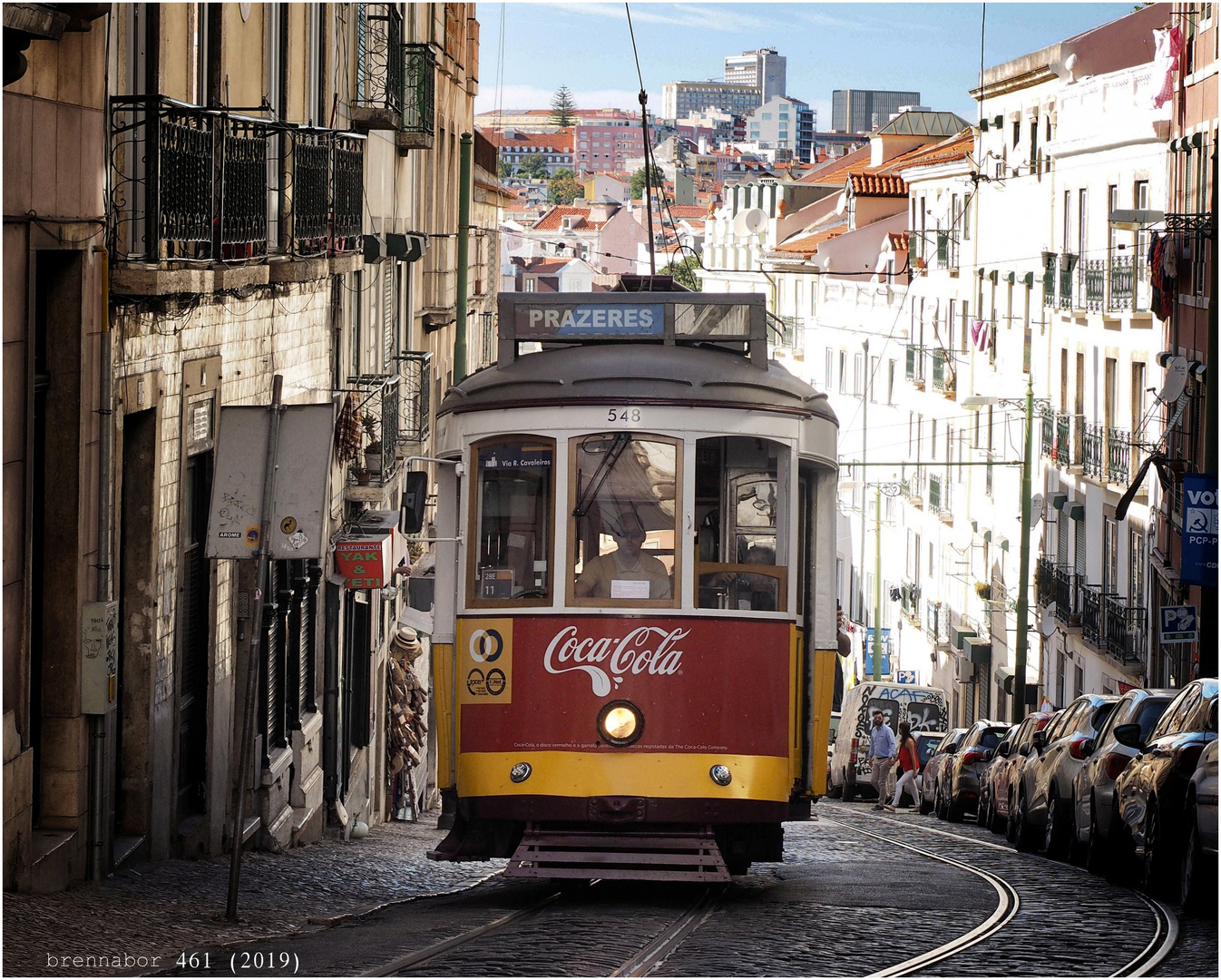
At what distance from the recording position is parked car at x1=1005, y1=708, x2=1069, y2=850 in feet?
64.4

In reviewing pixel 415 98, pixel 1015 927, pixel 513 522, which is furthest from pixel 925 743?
pixel 1015 927

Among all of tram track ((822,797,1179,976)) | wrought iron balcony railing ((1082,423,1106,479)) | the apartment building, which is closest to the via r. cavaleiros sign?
the apartment building

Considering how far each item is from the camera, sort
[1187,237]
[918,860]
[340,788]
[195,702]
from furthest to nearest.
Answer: [1187,237] < [340,788] < [918,860] < [195,702]

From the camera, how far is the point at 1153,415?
39.7 meters

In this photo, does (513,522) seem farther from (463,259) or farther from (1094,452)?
(1094,452)

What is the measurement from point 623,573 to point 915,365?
158 ft

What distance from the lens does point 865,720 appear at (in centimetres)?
4250

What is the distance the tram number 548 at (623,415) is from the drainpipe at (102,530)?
2.99 m

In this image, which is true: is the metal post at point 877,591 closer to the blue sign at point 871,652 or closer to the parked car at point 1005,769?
the blue sign at point 871,652

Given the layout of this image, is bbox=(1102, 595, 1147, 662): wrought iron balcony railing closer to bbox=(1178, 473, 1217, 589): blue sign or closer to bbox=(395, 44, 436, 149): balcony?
bbox=(1178, 473, 1217, 589): blue sign

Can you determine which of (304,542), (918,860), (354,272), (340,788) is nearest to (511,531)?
(304,542)

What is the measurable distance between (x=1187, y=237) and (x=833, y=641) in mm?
24710

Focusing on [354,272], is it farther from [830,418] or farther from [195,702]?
[830,418]

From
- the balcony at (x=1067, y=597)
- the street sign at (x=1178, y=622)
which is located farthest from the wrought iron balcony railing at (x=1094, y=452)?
the street sign at (x=1178, y=622)
